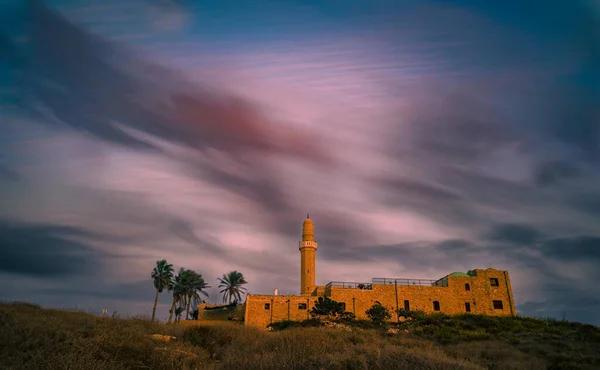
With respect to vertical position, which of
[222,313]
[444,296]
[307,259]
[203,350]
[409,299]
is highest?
[307,259]

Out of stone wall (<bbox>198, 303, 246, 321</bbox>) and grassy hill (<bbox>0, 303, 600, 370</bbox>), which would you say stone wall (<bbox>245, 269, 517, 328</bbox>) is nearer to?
stone wall (<bbox>198, 303, 246, 321</bbox>)

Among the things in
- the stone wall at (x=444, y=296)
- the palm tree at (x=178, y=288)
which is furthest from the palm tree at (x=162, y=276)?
the stone wall at (x=444, y=296)

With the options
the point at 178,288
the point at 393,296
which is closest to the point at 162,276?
the point at 178,288

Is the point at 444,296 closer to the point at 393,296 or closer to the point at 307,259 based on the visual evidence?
the point at 393,296

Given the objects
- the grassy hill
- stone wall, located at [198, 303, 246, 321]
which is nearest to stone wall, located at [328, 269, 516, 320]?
stone wall, located at [198, 303, 246, 321]

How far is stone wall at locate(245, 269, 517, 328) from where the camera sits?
159ft

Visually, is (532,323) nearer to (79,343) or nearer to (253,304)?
(253,304)

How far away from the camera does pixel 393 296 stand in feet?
170

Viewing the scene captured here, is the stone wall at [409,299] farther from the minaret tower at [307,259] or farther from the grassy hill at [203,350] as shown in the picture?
the grassy hill at [203,350]

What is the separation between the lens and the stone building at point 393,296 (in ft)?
159

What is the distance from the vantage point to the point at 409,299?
5206 centimetres

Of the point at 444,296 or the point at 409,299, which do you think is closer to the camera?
the point at 409,299

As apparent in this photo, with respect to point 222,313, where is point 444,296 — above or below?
above

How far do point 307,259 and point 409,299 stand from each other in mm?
14594
